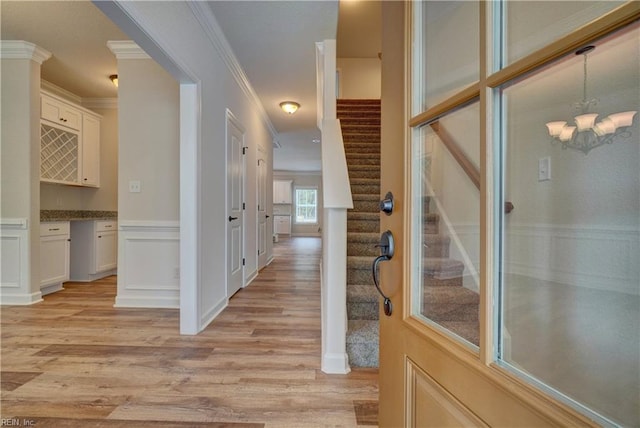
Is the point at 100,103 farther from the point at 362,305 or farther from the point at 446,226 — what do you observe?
the point at 446,226

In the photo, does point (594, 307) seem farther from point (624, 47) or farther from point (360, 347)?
point (360, 347)

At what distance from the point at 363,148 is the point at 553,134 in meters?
3.50

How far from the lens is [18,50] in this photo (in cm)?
311

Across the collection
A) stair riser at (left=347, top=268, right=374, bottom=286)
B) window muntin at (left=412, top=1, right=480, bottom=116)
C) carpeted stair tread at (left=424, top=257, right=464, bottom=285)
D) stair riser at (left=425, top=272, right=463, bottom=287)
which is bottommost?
stair riser at (left=347, top=268, right=374, bottom=286)

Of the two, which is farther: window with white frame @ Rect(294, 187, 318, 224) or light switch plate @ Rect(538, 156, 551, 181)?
window with white frame @ Rect(294, 187, 318, 224)

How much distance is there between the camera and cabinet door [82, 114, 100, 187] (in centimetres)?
424

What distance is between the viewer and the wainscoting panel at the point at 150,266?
3.11 metres

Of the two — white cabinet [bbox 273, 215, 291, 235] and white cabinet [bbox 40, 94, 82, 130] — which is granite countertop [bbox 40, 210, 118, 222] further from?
white cabinet [bbox 273, 215, 291, 235]

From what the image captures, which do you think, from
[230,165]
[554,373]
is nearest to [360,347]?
[554,373]

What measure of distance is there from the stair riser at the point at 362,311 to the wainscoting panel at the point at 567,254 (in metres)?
1.68

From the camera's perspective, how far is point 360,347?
1.91m

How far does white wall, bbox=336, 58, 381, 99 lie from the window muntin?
211 inches

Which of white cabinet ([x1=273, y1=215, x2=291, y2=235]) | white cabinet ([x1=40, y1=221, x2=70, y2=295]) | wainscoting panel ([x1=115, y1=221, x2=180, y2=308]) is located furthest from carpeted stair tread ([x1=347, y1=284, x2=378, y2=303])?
white cabinet ([x1=273, y1=215, x2=291, y2=235])

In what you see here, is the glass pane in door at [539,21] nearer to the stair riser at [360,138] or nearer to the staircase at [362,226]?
the staircase at [362,226]
